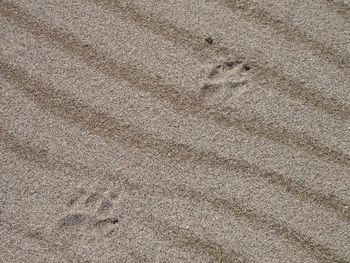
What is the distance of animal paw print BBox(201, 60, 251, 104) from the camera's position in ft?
5.80

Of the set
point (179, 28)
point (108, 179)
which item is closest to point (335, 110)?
point (179, 28)

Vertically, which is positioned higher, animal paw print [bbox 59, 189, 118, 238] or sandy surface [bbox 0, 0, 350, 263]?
sandy surface [bbox 0, 0, 350, 263]

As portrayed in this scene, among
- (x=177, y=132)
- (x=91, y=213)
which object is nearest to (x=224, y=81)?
(x=177, y=132)

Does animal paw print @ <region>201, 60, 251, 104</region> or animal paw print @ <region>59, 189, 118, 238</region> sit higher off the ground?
animal paw print @ <region>201, 60, 251, 104</region>

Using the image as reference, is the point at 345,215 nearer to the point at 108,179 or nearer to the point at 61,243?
the point at 108,179

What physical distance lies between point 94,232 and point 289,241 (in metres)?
0.66

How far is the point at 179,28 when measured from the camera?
5.95 feet

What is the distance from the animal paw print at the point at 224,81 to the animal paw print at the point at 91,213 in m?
0.48

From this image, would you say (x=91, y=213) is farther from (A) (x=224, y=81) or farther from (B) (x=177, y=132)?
(A) (x=224, y=81)

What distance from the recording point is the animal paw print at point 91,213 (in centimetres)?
175

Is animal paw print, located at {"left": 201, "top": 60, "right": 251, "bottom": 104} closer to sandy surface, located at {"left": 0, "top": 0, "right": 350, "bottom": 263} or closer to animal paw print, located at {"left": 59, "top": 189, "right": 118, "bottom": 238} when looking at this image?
sandy surface, located at {"left": 0, "top": 0, "right": 350, "bottom": 263}

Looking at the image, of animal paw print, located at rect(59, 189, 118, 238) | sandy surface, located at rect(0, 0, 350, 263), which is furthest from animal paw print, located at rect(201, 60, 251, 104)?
animal paw print, located at rect(59, 189, 118, 238)

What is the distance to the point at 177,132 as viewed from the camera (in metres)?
1.77

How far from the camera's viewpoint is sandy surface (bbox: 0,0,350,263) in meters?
1.73
